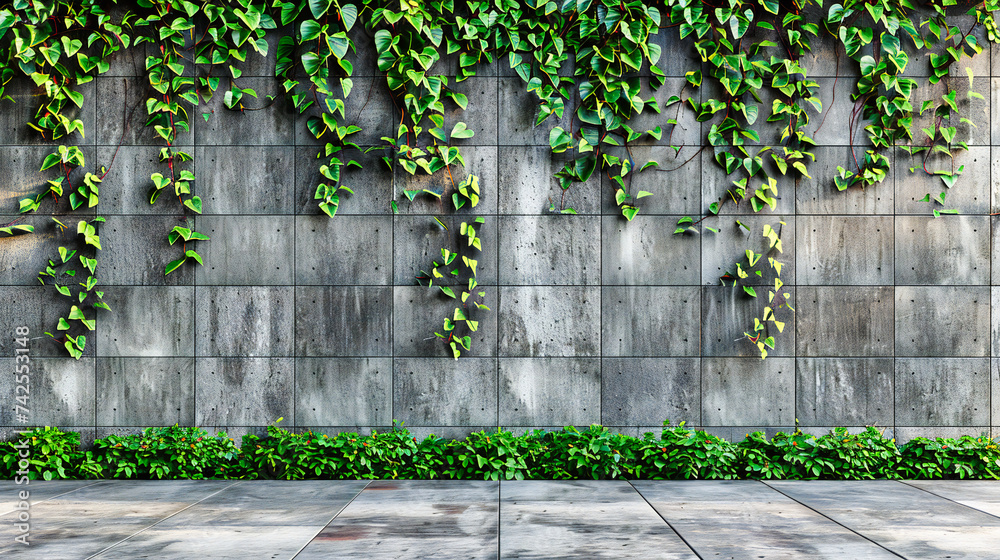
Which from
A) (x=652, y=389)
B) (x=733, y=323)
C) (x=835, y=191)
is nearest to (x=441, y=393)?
(x=652, y=389)

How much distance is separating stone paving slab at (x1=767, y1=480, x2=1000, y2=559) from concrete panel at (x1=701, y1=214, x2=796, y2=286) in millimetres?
1847

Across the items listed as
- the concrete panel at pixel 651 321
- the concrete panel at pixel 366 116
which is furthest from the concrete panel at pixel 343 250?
the concrete panel at pixel 651 321

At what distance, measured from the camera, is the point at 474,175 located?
18.1ft

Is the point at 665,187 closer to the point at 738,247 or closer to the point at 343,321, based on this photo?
the point at 738,247

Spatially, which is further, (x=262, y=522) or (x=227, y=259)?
(x=227, y=259)

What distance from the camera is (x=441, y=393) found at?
18.1ft

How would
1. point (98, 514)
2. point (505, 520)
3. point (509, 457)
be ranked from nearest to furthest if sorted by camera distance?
1. point (505, 520)
2. point (98, 514)
3. point (509, 457)

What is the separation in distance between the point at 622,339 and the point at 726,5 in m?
3.24

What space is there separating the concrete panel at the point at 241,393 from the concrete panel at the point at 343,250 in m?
0.93

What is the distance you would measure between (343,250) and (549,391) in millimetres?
2329

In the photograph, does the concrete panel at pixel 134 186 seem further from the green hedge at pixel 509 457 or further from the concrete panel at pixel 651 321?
the concrete panel at pixel 651 321

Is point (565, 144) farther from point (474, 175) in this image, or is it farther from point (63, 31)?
point (63, 31)

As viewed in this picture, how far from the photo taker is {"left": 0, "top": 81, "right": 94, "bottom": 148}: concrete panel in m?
5.51

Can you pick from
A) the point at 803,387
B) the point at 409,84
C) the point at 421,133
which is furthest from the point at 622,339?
the point at 409,84
